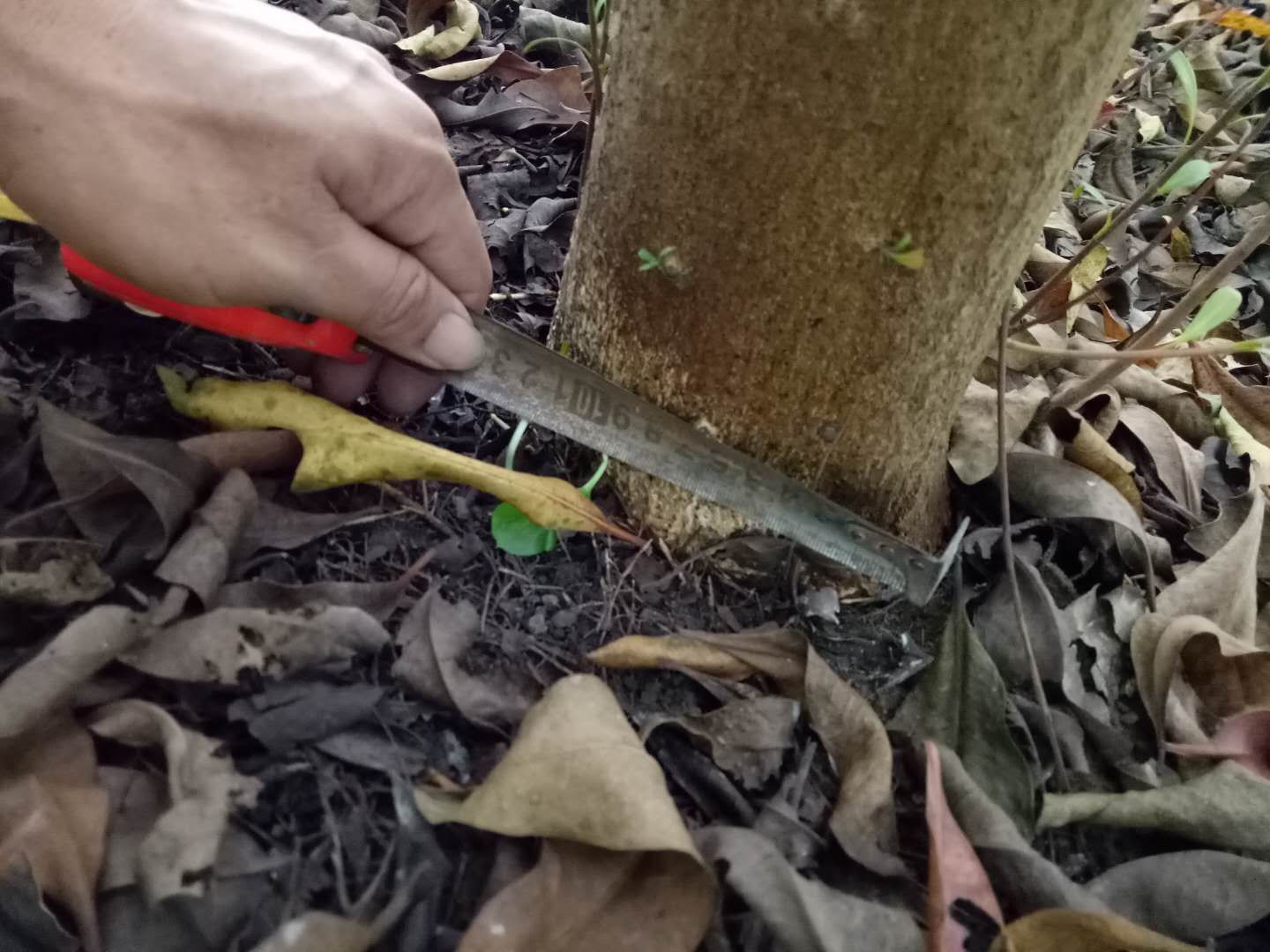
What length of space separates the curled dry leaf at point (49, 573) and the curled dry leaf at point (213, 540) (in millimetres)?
61

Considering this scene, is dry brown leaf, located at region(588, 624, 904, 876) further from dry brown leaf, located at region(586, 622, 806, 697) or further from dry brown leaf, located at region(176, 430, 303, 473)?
dry brown leaf, located at region(176, 430, 303, 473)

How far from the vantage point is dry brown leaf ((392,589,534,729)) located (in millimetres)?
877

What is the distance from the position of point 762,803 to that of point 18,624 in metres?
0.70

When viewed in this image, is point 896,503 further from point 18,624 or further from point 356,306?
point 18,624

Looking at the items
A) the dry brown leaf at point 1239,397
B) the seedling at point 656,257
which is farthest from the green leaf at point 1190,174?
the seedling at point 656,257

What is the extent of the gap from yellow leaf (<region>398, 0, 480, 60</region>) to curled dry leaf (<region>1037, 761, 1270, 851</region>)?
1.53 meters

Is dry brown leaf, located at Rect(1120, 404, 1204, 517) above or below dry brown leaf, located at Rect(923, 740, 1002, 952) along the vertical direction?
above

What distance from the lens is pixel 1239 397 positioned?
4.86 feet

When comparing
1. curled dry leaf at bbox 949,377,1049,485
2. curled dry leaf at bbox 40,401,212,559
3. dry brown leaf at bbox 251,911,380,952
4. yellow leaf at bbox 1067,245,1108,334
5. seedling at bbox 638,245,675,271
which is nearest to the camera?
dry brown leaf at bbox 251,911,380,952

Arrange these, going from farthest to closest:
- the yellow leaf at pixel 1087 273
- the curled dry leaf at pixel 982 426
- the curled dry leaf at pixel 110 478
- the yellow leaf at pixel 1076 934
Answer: the yellow leaf at pixel 1087 273, the curled dry leaf at pixel 982 426, the curled dry leaf at pixel 110 478, the yellow leaf at pixel 1076 934

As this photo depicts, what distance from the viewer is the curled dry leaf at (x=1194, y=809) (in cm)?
91

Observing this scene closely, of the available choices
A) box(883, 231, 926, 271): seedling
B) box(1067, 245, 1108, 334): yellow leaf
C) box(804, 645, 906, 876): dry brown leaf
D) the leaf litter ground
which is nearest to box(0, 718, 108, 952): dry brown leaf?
the leaf litter ground

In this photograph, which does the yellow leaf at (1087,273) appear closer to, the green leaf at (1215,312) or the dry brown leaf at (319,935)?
the green leaf at (1215,312)

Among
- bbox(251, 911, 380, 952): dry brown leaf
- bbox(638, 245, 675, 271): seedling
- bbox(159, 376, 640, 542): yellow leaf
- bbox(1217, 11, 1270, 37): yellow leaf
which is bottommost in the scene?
bbox(251, 911, 380, 952): dry brown leaf
